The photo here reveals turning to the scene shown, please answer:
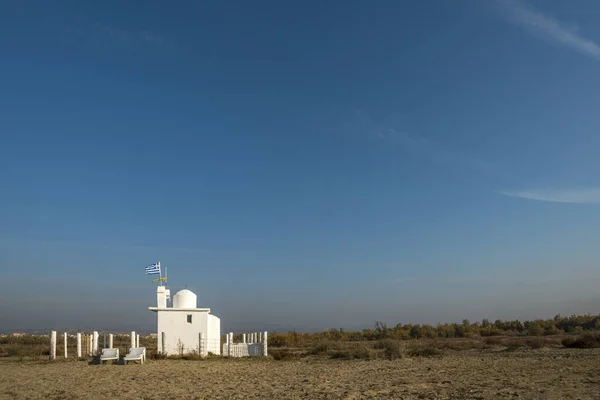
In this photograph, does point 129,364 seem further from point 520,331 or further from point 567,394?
point 520,331

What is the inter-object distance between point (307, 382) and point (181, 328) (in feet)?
47.7

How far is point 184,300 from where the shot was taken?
100.0ft

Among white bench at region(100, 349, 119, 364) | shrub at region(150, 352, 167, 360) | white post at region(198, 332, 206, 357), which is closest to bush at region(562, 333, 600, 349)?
white post at region(198, 332, 206, 357)

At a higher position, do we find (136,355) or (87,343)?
(87,343)

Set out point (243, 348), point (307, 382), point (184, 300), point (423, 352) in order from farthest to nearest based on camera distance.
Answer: point (243, 348) → point (184, 300) → point (423, 352) → point (307, 382)

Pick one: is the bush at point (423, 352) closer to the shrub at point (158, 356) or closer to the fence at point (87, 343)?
the shrub at point (158, 356)

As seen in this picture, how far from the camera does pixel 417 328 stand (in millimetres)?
63062

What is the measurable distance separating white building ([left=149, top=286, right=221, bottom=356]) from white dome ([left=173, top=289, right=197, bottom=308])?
0.19 meters

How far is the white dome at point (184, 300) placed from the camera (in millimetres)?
30422

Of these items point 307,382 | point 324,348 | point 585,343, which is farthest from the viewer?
point 324,348

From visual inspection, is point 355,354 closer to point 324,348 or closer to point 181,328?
point 324,348

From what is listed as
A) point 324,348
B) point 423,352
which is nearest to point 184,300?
point 324,348

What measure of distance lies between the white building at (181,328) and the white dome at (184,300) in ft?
0.62

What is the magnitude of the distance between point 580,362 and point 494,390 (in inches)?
389
